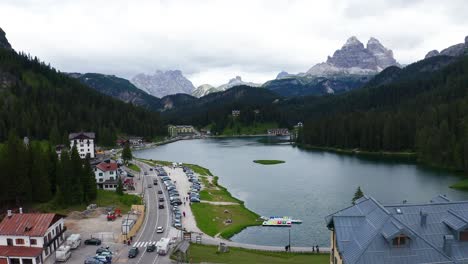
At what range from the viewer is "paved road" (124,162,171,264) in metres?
48.2

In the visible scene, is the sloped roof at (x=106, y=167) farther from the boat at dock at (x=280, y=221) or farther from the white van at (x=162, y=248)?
the white van at (x=162, y=248)

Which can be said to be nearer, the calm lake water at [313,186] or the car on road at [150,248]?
the car on road at [150,248]

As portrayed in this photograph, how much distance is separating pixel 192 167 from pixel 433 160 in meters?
A: 84.9

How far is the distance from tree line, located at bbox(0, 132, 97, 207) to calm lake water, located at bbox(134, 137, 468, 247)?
112ft

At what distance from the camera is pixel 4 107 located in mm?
183875

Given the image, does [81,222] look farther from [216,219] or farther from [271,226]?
[271,226]

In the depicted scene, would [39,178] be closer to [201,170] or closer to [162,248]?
[162,248]

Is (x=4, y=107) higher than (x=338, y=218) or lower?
higher

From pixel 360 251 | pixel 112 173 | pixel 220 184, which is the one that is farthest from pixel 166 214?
pixel 360 251

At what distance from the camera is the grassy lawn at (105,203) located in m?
70.8

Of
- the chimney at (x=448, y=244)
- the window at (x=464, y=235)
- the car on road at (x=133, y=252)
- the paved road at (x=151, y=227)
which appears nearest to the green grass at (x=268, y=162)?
the paved road at (x=151, y=227)

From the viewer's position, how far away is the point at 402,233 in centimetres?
2764

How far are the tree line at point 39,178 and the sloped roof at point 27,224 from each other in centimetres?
1998

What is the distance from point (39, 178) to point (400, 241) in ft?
220
